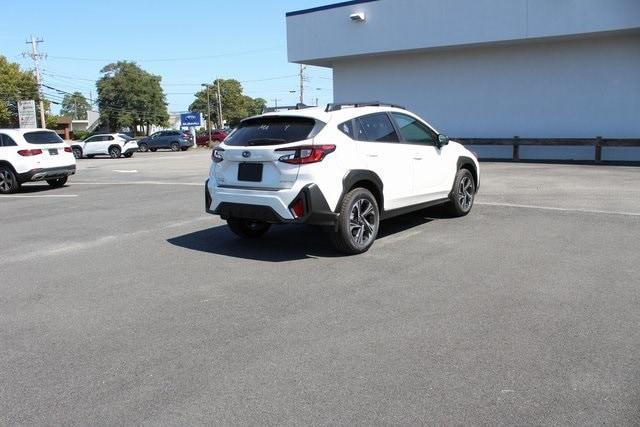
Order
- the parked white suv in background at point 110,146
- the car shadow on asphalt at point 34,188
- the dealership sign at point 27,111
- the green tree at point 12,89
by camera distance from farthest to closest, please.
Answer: the green tree at point 12,89, the dealership sign at point 27,111, the parked white suv in background at point 110,146, the car shadow on asphalt at point 34,188

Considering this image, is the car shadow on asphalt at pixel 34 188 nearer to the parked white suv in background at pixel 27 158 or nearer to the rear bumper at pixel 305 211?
the parked white suv in background at pixel 27 158

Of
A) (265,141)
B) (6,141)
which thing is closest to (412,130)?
(265,141)

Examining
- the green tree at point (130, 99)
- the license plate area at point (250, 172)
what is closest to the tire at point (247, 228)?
the license plate area at point (250, 172)

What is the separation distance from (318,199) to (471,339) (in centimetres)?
263

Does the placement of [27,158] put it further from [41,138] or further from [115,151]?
[115,151]

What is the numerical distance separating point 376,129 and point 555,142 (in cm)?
1509

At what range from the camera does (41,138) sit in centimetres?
1559

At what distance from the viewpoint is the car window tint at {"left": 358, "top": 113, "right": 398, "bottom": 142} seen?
7117 mm

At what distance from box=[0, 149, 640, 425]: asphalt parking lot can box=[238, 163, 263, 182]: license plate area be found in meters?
0.97

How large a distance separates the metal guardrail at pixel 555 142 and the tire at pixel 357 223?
1499 cm

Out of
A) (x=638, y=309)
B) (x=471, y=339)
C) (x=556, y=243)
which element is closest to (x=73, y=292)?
(x=471, y=339)

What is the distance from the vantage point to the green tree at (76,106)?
559 ft

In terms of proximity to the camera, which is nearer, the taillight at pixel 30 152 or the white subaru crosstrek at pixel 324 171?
the white subaru crosstrek at pixel 324 171

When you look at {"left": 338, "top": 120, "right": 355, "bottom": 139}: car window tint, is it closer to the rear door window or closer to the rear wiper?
the rear wiper
